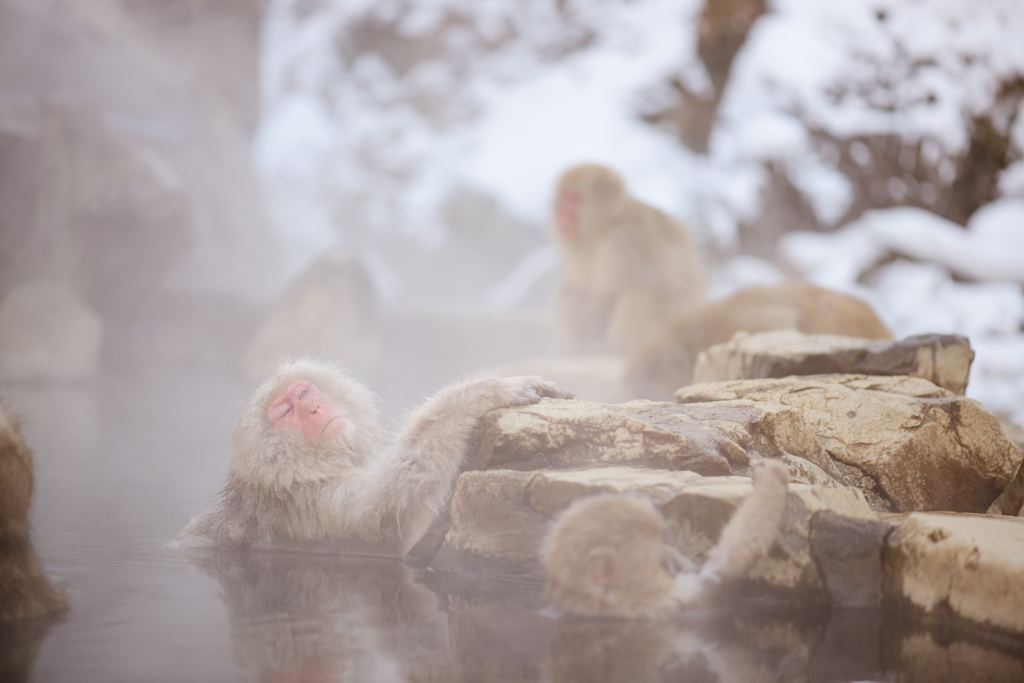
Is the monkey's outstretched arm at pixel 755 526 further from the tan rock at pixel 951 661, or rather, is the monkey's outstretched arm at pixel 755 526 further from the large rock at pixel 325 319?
the large rock at pixel 325 319

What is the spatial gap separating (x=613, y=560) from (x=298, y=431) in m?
1.05

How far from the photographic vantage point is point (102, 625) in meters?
1.52

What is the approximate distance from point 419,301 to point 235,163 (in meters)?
3.77

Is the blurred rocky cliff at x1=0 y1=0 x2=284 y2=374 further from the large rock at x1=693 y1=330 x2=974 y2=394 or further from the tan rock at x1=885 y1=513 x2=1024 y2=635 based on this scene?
the tan rock at x1=885 y1=513 x2=1024 y2=635

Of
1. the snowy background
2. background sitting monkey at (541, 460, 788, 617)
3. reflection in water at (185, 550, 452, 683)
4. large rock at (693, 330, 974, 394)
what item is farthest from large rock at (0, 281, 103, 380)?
background sitting monkey at (541, 460, 788, 617)

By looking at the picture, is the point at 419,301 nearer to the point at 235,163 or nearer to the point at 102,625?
the point at 235,163

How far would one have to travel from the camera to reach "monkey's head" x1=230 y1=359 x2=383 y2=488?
2123mm

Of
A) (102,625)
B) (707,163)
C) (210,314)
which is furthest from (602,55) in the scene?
(102,625)

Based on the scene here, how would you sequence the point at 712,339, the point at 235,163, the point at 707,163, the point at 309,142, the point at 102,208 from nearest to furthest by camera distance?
1. the point at 712,339
2. the point at 102,208
3. the point at 707,163
4. the point at 235,163
5. the point at 309,142

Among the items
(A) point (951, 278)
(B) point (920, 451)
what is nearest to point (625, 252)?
(A) point (951, 278)

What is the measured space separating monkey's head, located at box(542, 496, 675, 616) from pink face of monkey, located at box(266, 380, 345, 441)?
0.93 m

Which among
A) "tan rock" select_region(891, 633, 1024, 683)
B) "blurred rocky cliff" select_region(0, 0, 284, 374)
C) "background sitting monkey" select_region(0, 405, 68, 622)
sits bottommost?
"tan rock" select_region(891, 633, 1024, 683)

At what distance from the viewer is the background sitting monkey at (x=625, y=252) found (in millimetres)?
5449

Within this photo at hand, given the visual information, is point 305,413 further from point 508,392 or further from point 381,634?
point 381,634
